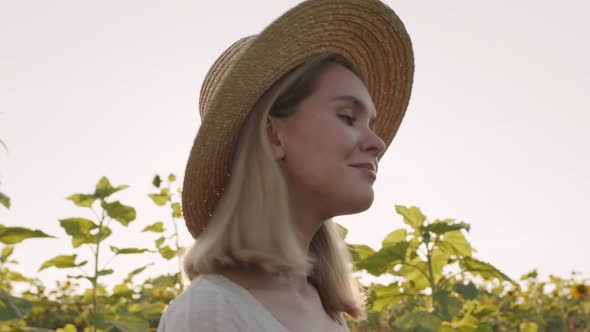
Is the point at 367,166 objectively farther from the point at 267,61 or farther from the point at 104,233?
the point at 104,233

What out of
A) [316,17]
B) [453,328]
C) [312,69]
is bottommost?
[453,328]

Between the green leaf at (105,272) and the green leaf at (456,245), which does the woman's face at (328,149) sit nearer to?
the green leaf at (456,245)

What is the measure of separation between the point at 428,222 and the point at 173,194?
4.76 ft

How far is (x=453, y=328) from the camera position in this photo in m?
2.78

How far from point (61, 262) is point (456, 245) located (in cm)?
166

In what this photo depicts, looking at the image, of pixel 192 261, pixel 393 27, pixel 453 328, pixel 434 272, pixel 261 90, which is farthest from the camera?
pixel 434 272

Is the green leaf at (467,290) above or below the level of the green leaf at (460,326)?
above

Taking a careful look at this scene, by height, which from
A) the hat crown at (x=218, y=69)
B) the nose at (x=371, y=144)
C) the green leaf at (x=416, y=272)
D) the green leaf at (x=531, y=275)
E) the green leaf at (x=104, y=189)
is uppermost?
the hat crown at (x=218, y=69)

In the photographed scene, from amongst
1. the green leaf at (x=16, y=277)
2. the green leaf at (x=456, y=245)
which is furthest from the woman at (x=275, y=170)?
the green leaf at (x=16, y=277)

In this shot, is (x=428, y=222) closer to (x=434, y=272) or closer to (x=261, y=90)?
(x=434, y=272)

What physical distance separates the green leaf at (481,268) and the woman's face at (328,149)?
1.04 meters

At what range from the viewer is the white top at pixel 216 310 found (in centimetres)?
155

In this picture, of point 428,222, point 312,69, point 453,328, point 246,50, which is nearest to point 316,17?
point 312,69

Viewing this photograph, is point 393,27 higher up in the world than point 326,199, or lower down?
higher up
